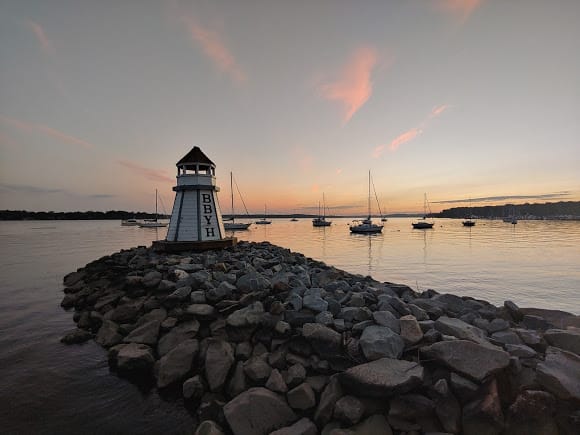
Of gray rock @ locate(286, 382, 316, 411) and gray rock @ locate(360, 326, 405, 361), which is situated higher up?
gray rock @ locate(360, 326, 405, 361)

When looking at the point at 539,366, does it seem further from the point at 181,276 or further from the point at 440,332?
the point at 181,276

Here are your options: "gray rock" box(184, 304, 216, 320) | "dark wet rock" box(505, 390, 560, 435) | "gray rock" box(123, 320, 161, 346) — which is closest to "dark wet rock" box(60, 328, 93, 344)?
"gray rock" box(123, 320, 161, 346)

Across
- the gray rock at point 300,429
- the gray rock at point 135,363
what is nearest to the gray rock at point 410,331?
the gray rock at point 300,429

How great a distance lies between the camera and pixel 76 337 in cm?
855

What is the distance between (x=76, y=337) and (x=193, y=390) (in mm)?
5401

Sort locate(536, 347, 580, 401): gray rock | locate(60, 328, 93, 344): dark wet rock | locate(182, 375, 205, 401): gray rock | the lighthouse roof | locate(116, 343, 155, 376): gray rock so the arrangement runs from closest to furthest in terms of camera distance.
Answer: locate(536, 347, 580, 401): gray rock, locate(182, 375, 205, 401): gray rock, locate(116, 343, 155, 376): gray rock, locate(60, 328, 93, 344): dark wet rock, the lighthouse roof

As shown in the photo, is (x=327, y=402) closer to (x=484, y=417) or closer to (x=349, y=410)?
(x=349, y=410)

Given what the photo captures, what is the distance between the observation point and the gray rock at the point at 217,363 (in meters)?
5.70

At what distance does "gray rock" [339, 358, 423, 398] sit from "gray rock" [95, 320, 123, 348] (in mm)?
6524

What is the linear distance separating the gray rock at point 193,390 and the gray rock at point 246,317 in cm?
144

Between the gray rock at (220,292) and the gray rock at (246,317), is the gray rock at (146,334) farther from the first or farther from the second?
the gray rock at (246,317)

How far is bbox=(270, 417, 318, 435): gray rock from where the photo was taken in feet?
13.9

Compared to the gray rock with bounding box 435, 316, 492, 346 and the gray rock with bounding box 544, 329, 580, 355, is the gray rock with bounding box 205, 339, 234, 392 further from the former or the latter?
the gray rock with bounding box 544, 329, 580, 355

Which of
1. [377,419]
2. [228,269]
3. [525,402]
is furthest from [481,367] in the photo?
[228,269]
